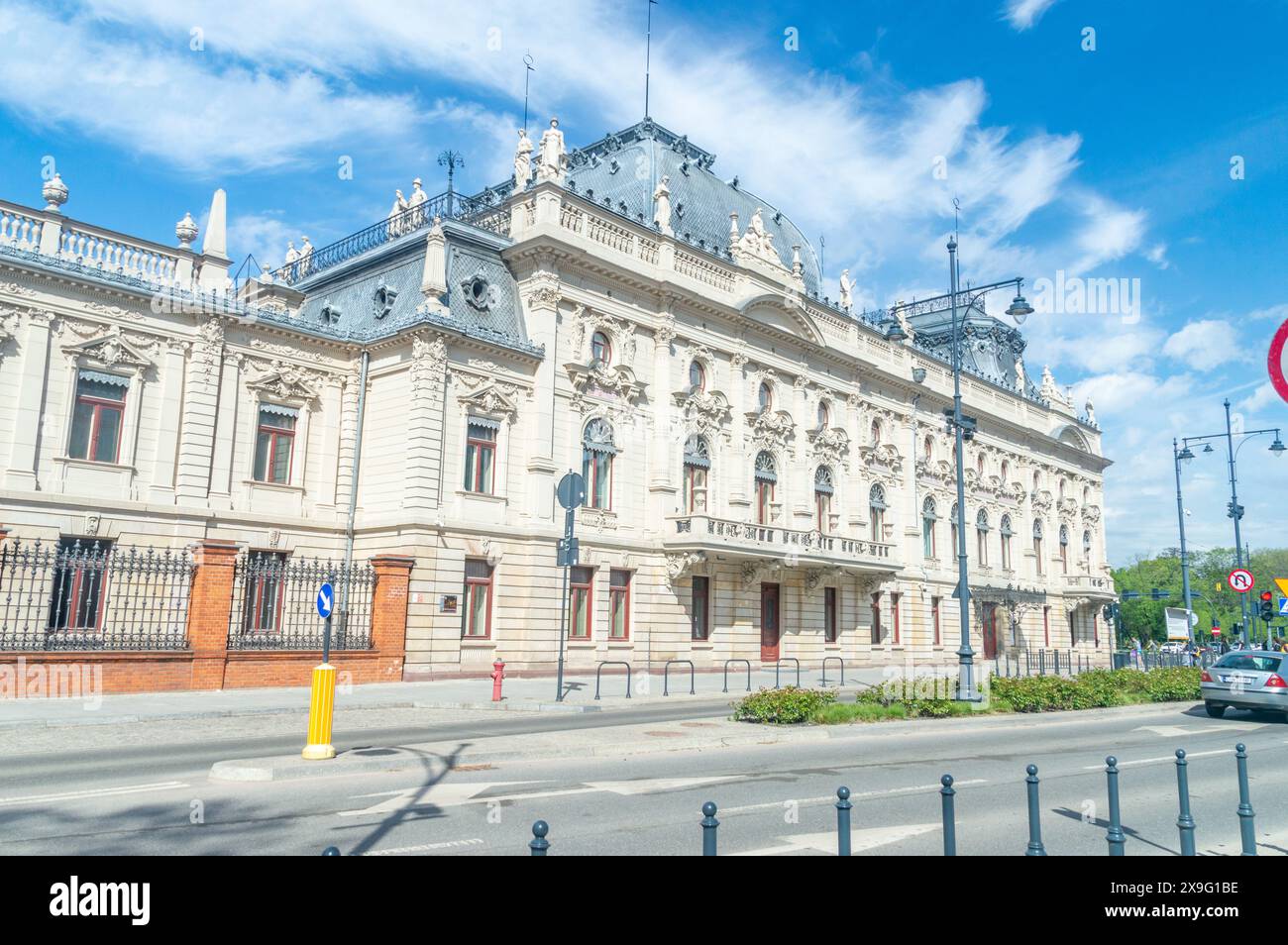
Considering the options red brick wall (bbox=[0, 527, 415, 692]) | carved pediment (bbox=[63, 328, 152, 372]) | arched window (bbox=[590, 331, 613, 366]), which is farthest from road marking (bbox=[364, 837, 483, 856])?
arched window (bbox=[590, 331, 613, 366])

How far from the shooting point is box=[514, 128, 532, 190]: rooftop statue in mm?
34281

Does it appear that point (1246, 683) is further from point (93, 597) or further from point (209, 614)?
point (93, 597)

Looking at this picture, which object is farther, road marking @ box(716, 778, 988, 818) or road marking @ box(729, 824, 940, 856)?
road marking @ box(716, 778, 988, 818)

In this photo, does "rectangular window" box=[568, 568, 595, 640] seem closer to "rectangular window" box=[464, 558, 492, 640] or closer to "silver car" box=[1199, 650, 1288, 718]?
"rectangular window" box=[464, 558, 492, 640]

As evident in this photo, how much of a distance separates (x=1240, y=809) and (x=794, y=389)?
1378 inches

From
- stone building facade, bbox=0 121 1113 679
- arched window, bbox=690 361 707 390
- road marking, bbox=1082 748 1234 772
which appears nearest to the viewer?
road marking, bbox=1082 748 1234 772

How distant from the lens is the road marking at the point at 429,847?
7.68 m

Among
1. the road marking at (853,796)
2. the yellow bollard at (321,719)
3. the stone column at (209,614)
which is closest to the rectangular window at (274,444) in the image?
the stone column at (209,614)

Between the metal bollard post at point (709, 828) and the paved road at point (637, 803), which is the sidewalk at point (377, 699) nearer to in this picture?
the paved road at point (637, 803)

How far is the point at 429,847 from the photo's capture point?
794cm

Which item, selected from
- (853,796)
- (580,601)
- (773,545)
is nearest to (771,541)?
(773,545)

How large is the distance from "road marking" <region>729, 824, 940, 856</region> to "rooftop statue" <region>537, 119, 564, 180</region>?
90.9ft

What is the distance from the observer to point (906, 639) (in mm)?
48344

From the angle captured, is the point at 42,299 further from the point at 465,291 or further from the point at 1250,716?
the point at 1250,716
